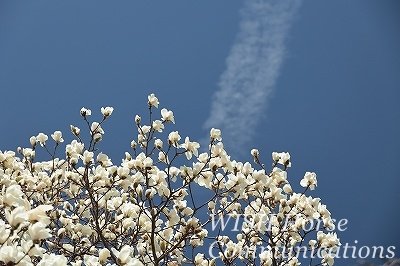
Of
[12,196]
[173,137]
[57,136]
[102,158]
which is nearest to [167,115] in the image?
[173,137]

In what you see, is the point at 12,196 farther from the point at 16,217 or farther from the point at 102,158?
the point at 102,158

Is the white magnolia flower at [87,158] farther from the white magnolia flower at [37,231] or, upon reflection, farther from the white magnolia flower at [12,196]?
the white magnolia flower at [37,231]

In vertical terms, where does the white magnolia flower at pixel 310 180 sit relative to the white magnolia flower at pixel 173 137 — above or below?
above

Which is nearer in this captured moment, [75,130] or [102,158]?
[102,158]

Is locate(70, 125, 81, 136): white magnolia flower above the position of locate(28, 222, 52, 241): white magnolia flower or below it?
above

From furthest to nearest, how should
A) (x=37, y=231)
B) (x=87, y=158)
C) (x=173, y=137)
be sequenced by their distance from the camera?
(x=173, y=137) → (x=87, y=158) → (x=37, y=231)

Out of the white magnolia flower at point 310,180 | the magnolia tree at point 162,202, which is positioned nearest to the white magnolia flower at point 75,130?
the magnolia tree at point 162,202

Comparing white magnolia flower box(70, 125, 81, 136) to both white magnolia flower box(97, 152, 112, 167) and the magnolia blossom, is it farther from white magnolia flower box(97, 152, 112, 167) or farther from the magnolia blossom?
the magnolia blossom

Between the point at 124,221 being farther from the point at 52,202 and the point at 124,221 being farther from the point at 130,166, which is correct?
the point at 52,202

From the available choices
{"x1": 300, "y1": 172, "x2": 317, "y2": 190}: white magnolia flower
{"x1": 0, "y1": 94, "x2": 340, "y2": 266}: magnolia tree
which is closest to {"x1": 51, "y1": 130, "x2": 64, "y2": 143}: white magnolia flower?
{"x1": 0, "y1": 94, "x2": 340, "y2": 266}: magnolia tree

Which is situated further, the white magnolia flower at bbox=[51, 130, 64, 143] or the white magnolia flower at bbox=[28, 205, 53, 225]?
the white magnolia flower at bbox=[51, 130, 64, 143]

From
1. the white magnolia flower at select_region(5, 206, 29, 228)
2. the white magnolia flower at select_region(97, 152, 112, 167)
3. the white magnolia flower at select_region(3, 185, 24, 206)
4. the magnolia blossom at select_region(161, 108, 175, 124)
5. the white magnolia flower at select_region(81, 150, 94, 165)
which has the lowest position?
the white magnolia flower at select_region(5, 206, 29, 228)

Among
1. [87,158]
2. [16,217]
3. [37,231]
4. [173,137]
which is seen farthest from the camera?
[173,137]

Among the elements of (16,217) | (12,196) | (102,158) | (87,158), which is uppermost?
(102,158)
